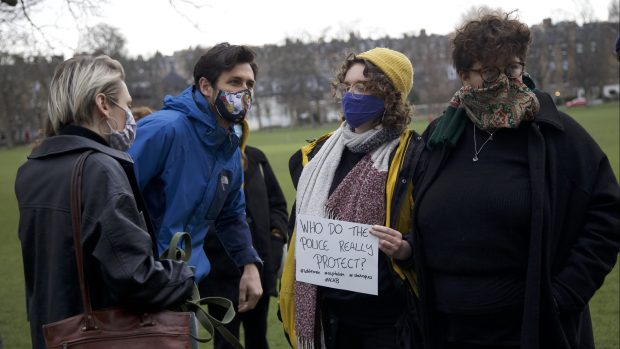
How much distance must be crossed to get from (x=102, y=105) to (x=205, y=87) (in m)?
1.42

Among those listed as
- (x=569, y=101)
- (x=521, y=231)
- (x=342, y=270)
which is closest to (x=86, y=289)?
(x=342, y=270)

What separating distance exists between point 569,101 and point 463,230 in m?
93.4

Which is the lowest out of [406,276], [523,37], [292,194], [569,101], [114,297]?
[569,101]

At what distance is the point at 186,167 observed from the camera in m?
4.07

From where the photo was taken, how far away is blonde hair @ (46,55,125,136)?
9.82ft

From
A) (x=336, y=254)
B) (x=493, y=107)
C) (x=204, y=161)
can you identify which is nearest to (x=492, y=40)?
(x=493, y=107)

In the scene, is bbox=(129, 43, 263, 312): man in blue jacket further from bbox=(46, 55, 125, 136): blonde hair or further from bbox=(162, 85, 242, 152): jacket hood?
bbox=(46, 55, 125, 136): blonde hair

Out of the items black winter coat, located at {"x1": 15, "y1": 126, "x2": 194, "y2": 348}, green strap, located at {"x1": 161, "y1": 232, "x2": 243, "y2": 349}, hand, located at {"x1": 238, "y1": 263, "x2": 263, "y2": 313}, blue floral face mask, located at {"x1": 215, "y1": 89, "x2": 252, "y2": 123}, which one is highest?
blue floral face mask, located at {"x1": 215, "y1": 89, "x2": 252, "y2": 123}

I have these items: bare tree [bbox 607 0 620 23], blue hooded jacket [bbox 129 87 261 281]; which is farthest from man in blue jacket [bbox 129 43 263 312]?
bare tree [bbox 607 0 620 23]

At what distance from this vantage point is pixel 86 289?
2.69 metres

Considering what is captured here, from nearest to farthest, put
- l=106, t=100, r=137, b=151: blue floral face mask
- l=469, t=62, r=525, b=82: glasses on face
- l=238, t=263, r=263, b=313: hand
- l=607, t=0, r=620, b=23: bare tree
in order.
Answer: l=106, t=100, r=137, b=151: blue floral face mask
l=469, t=62, r=525, b=82: glasses on face
l=238, t=263, r=263, b=313: hand
l=607, t=0, r=620, b=23: bare tree

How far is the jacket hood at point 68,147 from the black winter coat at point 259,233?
2.25m

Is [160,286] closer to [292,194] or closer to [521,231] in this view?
[521,231]

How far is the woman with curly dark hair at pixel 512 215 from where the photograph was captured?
3035mm
